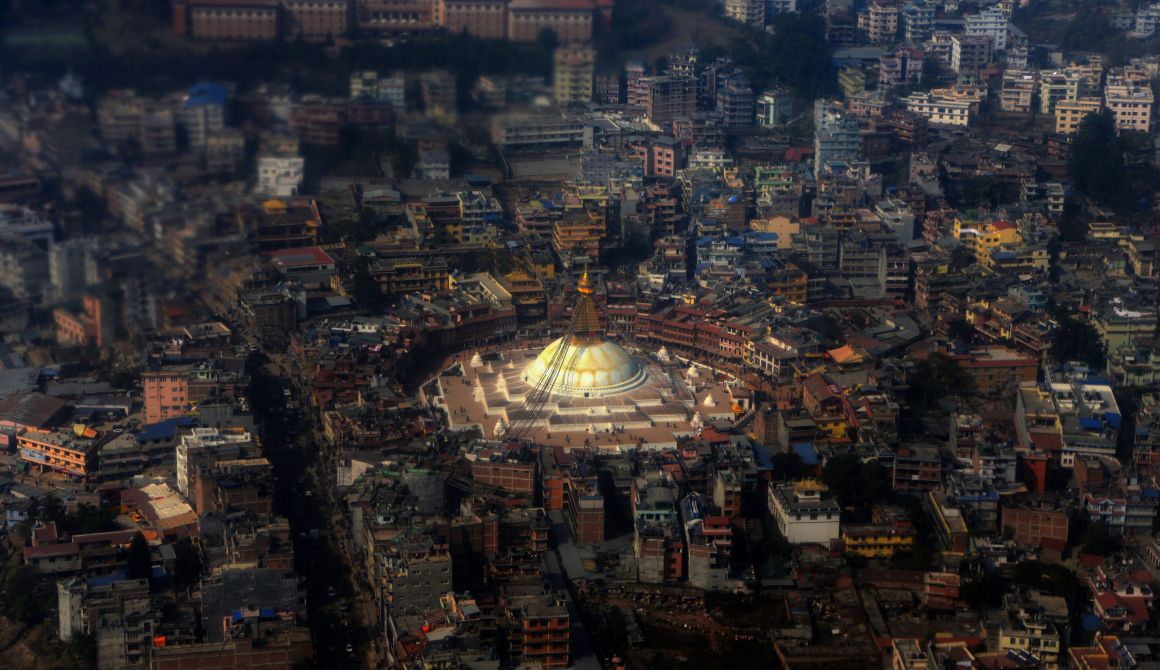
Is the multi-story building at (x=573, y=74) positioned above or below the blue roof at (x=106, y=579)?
above

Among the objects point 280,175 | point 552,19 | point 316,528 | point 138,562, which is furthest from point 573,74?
point 138,562

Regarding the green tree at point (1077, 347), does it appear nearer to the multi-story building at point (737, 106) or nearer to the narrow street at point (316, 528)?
the narrow street at point (316, 528)

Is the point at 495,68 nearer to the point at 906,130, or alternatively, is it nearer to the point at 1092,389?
the point at 906,130

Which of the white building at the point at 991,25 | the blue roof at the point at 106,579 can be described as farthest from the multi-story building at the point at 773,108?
the blue roof at the point at 106,579

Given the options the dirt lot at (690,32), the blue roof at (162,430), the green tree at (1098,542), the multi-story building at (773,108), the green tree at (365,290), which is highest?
the dirt lot at (690,32)

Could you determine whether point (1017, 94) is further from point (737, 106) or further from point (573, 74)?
point (573, 74)

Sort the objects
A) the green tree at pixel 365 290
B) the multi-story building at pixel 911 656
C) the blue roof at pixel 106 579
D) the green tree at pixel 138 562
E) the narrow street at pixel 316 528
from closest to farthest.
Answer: the multi-story building at pixel 911 656, the narrow street at pixel 316 528, the blue roof at pixel 106 579, the green tree at pixel 138 562, the green tree at pixel 365 290

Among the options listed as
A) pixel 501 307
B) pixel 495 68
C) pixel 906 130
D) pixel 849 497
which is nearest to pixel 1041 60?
pixel 906 130
